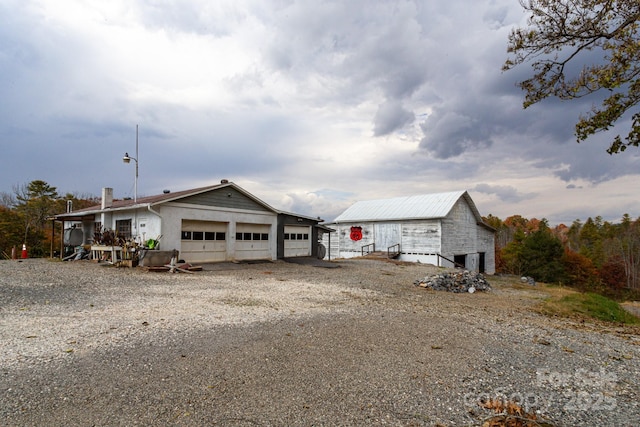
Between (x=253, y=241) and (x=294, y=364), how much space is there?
15669mm

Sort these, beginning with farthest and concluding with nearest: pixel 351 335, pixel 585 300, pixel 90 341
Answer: pixel 585 300
pixel 351 335
pixel 90 341

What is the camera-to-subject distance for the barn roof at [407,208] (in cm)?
2678

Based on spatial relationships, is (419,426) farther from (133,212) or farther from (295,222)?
(295,222)

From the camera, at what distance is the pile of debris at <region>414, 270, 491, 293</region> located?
12.8 metres

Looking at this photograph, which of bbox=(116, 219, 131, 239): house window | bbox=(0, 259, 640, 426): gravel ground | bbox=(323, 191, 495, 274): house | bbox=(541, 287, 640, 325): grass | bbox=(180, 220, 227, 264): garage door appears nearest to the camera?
bbox=(0, 259, 640, 426): gravel ground

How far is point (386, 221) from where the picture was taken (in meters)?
28.8

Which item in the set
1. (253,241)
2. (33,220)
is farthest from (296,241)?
(33,220)

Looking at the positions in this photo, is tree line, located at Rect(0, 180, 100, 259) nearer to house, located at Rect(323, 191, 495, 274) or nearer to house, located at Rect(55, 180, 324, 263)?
house, located at Rect(55, 180, 324, 263)

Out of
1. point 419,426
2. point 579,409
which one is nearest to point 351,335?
point 419,426

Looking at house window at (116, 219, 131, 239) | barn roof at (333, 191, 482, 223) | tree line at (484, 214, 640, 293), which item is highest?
barn roof at (333, 191, 482, 223)

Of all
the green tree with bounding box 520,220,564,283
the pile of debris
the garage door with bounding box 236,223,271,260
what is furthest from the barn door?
the green tree with bounding box 520,220,564,283

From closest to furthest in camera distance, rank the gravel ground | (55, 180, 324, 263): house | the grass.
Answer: the gravel ground < the grass < (55, 180, 324, 263): house

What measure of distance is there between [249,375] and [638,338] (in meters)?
7.46

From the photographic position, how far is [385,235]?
2898 cm
